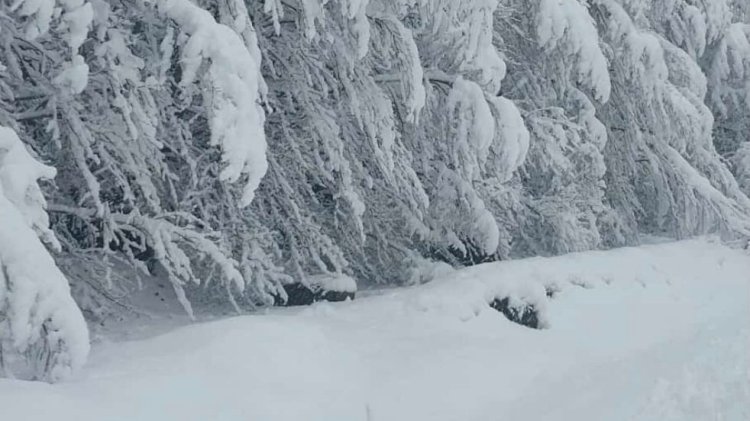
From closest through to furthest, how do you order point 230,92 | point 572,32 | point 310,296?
1. point 230,92
2. point 310,296
3. point 572,32

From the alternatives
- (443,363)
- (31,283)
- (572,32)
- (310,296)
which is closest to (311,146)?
(310,296)

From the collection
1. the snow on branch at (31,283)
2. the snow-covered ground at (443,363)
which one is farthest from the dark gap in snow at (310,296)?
the snow on branch at (31,283)

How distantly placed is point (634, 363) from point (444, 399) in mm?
2376

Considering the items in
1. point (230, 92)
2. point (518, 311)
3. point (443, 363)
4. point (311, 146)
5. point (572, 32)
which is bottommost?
point (518, 311)

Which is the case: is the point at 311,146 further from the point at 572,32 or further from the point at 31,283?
the point at 31,283

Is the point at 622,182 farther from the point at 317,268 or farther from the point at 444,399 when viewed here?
the point at 444,399

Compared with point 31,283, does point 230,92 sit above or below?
above

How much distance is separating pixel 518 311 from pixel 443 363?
1891mm

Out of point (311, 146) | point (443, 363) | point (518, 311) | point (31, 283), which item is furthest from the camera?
point (311, 146)

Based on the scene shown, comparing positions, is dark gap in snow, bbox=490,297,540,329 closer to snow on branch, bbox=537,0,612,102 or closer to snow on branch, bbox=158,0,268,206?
snow on branch, bbox=158,0,268,206

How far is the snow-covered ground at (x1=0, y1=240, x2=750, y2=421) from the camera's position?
473 cm

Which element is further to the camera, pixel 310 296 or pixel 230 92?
pixel 310 296

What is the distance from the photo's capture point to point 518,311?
793cm

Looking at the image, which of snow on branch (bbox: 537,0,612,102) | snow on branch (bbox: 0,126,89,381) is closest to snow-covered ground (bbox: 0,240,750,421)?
snow on branch (bbox: 0,126,89,381)
